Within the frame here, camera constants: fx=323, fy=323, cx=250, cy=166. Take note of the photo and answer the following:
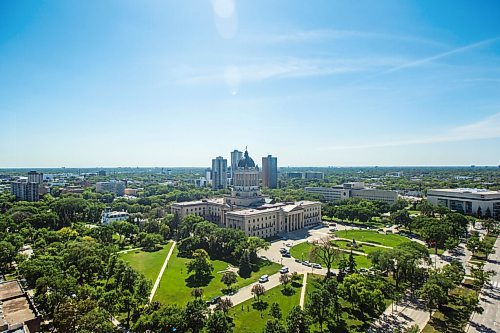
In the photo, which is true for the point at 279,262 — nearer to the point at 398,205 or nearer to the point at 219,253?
the point at 219,253

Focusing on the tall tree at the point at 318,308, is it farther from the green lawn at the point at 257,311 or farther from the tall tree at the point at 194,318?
the tall tree at the point at 194,318

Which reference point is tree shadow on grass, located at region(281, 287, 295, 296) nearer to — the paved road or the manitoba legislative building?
the paved road

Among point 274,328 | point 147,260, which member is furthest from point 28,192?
point 274,328

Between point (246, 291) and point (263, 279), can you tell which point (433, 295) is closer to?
point (263, 279)

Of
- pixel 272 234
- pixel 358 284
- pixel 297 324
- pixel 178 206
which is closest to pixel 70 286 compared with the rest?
pixel 297 324

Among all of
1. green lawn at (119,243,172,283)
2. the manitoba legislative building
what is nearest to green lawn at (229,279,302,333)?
green lawn at (119,243,172,283)
